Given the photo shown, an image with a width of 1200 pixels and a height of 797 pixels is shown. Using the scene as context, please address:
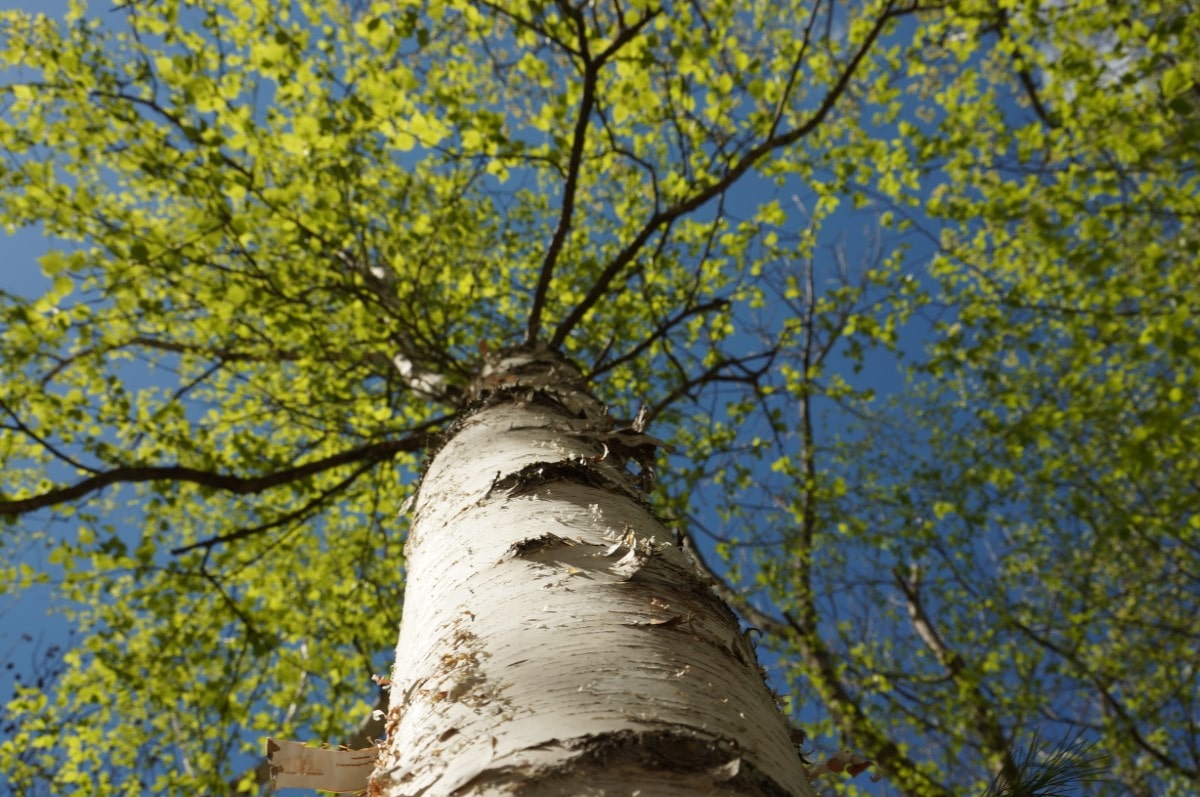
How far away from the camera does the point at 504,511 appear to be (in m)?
1.40

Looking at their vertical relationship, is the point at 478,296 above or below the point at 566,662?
above

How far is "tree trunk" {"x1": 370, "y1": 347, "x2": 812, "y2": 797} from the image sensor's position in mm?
773

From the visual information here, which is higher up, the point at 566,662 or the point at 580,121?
the point at 580,121

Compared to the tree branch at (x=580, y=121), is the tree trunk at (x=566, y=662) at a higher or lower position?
lower

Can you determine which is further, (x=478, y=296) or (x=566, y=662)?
(x=478, y=296)

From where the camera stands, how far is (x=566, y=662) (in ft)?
2.95

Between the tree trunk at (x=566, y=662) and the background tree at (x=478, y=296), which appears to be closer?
the tree trunk at (x=566, y=662)

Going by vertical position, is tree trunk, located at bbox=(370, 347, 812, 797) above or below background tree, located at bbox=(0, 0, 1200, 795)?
below

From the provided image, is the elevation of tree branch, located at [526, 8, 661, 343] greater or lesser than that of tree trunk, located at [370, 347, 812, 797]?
greater

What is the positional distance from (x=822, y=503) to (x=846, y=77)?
4.82 meters

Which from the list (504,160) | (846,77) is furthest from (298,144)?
(846,77)

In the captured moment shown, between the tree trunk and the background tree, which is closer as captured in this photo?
the tree trunk

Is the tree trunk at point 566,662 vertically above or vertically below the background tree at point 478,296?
below

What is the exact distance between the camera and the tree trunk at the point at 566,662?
773mm
